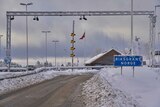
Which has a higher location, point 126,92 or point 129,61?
point 129,61

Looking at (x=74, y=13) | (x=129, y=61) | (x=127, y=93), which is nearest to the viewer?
(x=127, y=93)

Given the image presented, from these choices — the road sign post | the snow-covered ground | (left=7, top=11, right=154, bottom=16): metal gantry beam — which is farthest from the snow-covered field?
(left=7, top=11, right=154, bottom=16): metal gantry beam

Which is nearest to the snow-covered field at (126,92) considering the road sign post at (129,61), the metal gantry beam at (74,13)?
the road sign post at (129,61)

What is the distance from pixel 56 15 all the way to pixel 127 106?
143 feet

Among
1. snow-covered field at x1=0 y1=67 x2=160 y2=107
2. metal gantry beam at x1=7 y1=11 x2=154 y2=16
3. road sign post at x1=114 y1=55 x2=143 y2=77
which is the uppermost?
metal gantry beam at x1=7 y1=11 x2=154 y2=16

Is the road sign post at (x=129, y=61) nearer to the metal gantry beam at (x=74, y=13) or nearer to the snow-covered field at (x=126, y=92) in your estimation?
the snow-covered field at (x=126, y=92)

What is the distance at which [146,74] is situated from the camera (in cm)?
3219

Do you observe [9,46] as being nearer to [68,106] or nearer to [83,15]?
[83,15]

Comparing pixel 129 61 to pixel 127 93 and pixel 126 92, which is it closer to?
pixel 126 92

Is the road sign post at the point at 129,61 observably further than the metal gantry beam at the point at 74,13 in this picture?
No

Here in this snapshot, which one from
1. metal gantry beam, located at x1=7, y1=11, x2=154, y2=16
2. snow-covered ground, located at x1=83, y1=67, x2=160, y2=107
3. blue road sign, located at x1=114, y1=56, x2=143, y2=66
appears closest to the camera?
snow-covered ground, located at x1=83, y1=67, x2=160, y2=107

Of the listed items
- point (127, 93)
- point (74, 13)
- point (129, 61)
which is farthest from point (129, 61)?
point (74, 13)

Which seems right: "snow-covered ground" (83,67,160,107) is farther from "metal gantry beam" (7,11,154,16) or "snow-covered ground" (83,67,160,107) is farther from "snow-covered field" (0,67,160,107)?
"metal gantry beam" (7,11,154,16)

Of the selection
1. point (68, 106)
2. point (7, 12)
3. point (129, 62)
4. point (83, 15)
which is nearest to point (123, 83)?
point (129, 62)
